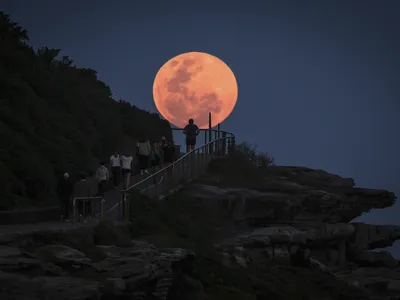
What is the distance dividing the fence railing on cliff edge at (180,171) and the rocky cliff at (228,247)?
1.55ft

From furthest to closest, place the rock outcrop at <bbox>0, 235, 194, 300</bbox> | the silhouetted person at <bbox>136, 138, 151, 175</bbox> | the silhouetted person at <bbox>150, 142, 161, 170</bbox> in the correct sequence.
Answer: the silhouetted person at <bbox>150, 142, 161, 170</bbox> → the silhouetted person at <bbox>136, 138, 151, 175</bbox> → the rock outcrop at <bbox>0, 235, 194, 300</bbox>

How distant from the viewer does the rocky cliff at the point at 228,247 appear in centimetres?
1699

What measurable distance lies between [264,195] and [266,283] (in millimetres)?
9662

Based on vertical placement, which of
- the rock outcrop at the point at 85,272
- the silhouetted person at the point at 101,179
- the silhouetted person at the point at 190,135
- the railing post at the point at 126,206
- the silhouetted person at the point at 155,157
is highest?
the silhouetted person at the point at 190,135

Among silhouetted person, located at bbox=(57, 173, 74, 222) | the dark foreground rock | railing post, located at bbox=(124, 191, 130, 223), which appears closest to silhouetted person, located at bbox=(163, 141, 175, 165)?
railing post, located at bbox=(124, 191, 130, 223)

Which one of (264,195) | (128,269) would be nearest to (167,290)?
(128,269)

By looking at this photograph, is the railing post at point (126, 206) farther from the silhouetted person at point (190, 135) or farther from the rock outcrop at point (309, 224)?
the silhouetted person at point (190, 135)

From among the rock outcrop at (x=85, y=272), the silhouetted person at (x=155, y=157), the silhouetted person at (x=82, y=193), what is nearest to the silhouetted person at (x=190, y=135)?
the silhouetted person at (x=155, y=157)

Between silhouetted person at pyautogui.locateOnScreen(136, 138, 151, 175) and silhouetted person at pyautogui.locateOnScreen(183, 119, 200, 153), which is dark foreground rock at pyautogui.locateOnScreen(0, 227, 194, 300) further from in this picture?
silhouetted person at pyautogui.locateOnScreen(183, 119, 200, 153)

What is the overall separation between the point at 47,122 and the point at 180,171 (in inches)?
236

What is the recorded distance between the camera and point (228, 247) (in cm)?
2736

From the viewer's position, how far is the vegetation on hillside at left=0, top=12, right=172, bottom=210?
25.9 m

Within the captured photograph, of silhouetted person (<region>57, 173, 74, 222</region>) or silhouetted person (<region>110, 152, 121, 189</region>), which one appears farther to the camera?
silhouetted person (<region>110, 152, 121, 189</region>)

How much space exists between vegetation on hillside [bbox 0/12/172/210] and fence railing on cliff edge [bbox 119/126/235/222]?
8.30ft
